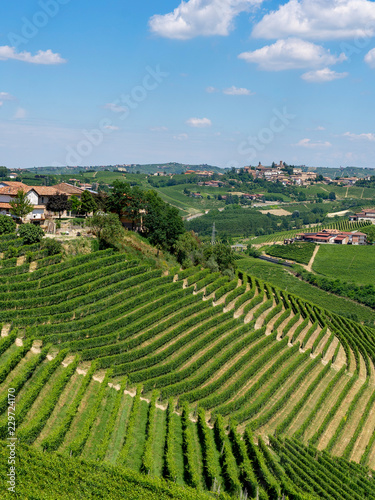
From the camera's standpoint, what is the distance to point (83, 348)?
27.4 m

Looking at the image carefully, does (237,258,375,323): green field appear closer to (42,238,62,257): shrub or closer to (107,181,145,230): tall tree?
(107,181,145,230): tall tree

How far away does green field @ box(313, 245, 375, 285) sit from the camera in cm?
8669

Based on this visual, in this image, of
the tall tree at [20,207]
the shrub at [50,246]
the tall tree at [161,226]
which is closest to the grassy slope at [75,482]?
the shrub at [50,246]

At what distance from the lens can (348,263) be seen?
308 feet

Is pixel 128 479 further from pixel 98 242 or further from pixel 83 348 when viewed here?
pixel 98 242

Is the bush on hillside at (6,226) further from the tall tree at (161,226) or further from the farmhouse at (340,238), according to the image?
the farmhouse at (340,238)

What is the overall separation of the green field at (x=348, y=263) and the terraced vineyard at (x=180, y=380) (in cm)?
4510

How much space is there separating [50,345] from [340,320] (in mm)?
35953

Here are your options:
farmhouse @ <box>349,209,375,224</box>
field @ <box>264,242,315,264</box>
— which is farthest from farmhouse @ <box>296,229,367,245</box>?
farmhouse @ <box>349,209,375,224</box>

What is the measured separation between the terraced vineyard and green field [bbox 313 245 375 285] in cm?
4510

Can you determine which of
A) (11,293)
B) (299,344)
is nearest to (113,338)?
(11,293)

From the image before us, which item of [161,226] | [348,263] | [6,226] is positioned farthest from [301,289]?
[6,226]

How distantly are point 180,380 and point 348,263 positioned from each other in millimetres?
73790

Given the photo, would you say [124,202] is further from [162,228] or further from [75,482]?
[75,482]
